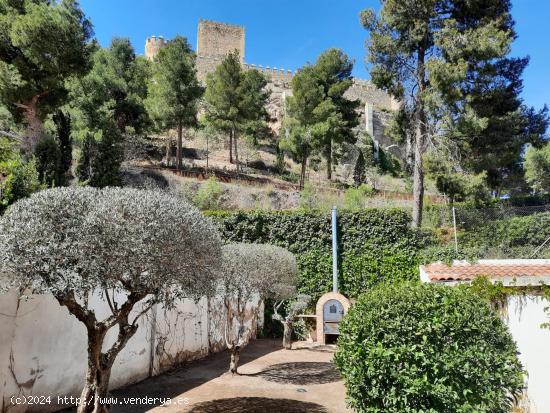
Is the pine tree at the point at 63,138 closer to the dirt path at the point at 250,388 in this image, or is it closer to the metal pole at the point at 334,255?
the metal pole at the point at 334,255

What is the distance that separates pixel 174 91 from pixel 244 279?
795 inches

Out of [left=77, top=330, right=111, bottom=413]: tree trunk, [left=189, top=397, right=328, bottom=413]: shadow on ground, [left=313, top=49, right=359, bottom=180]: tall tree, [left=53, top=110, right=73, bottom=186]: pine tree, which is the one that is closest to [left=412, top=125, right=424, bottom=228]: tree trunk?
[left=189, top=397, right=328, bottom=413]: shadow on ground

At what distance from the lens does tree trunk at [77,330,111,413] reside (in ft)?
17.3

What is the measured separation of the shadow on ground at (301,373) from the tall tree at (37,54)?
1341 cm

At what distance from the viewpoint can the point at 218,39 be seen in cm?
5697

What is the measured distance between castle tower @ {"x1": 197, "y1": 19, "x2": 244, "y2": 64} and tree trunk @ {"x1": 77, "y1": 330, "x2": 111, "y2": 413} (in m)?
54.1

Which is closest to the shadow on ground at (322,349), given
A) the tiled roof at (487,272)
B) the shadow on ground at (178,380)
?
the shadow on ground at (178,380)

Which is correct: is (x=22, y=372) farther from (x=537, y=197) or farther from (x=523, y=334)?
(x=537, y=197)

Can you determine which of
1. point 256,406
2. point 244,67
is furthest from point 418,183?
point 244,67

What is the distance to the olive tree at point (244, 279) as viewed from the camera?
988 cm

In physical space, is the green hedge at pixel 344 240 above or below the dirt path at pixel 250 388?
above

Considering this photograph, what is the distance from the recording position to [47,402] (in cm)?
649

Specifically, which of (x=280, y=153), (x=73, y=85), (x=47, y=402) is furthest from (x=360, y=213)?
(x=280, y=153)

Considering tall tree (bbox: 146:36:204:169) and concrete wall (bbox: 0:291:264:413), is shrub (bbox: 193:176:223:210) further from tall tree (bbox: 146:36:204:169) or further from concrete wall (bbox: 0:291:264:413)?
concrete wall (bbox: 0:291:264:413)
